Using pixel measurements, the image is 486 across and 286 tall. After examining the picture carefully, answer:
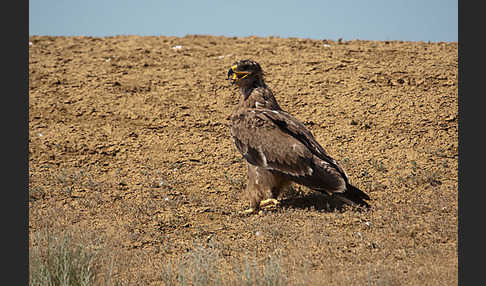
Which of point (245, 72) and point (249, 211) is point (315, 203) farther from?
point (245, 72)

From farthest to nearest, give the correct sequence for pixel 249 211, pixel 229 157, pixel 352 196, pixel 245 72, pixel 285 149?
pixel 229 157
pixel 245 72
pixel 249 211
pixel 285 149
pixel 352 196

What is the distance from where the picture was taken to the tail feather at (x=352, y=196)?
668 centimetres

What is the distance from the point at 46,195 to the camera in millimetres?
8188

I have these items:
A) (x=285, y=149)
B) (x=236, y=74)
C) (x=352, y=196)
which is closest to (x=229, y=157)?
(x=236, y=74)

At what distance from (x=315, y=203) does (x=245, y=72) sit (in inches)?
89.3

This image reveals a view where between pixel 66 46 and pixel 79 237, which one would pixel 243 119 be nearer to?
pixel 79 237

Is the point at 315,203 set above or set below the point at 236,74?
below

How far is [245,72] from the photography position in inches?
297

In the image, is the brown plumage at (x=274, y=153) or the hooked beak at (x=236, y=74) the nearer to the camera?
the brown plumage at (x=274, y=153)

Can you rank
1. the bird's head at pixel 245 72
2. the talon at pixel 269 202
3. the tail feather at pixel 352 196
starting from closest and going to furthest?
the tail feather at pixel 352 196, the talon at pixel 269 202, the bird's head at pixel 245 72

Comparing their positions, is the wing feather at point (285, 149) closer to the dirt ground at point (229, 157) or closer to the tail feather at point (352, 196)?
the tail feather at point (352, 196)

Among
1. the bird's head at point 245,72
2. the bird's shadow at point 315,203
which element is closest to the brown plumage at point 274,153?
the bird's head at point 245,72

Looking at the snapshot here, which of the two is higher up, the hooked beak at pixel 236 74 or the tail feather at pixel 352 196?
the hooked beak at pixel 236 74

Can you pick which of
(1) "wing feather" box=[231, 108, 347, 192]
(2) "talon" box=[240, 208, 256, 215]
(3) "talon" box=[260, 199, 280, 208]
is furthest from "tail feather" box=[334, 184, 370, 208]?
(2) "talon" box=[240, 208, 256, 215]
